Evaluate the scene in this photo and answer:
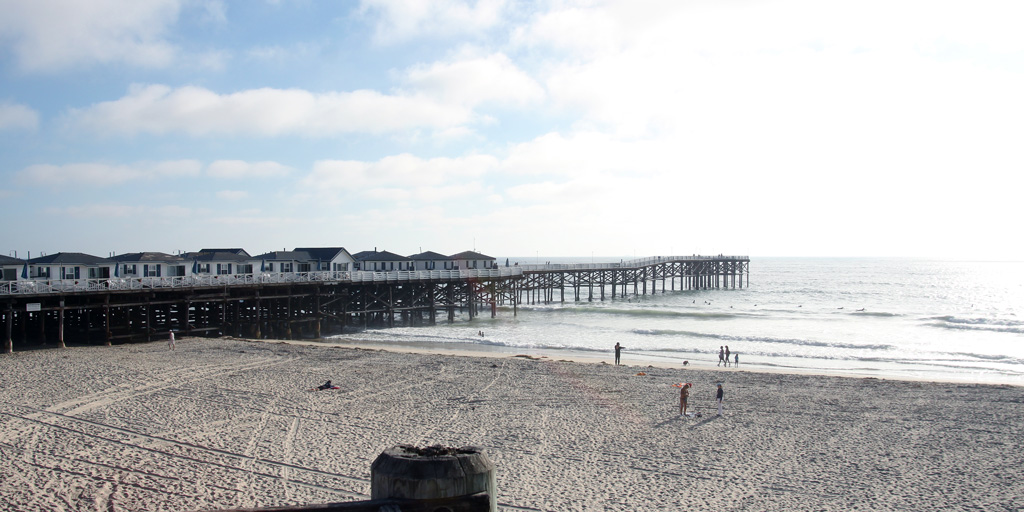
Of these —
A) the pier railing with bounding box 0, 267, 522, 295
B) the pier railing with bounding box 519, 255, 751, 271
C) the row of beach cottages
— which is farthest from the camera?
the pier railing with bounding box 519, 255, 751, 271

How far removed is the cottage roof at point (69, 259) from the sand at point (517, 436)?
10.1 m

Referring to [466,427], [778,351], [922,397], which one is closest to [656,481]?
[466,427]

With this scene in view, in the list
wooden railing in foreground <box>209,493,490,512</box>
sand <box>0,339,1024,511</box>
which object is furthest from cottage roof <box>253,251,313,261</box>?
wooden railing in foreground <box>209,493,490,512</box>

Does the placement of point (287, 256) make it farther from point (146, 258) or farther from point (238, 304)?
point (146, 258)

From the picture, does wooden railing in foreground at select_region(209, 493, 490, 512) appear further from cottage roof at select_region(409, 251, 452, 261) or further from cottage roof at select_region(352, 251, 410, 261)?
cottage roof at select_region(409, 251, 452, 261)

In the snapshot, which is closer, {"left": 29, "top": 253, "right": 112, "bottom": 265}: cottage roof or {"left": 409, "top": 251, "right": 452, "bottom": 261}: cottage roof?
{"left": 29, "top": 253, "right": 112, "bottom": 265}: cottage roof

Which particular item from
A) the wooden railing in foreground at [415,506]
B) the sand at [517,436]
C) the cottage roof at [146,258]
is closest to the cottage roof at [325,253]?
the cottage roof at [146,258]

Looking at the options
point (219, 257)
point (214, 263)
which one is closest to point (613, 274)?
point (219, 257)

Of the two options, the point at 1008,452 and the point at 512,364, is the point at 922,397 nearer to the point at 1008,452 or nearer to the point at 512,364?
the point at 1008,452

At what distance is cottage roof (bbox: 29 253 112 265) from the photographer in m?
31.2

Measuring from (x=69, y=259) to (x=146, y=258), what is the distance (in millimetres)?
4080

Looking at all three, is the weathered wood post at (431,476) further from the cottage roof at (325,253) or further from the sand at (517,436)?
the cottage roof at (325,253)

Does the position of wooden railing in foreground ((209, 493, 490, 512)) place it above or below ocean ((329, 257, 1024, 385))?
above

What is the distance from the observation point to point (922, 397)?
19.2 m
